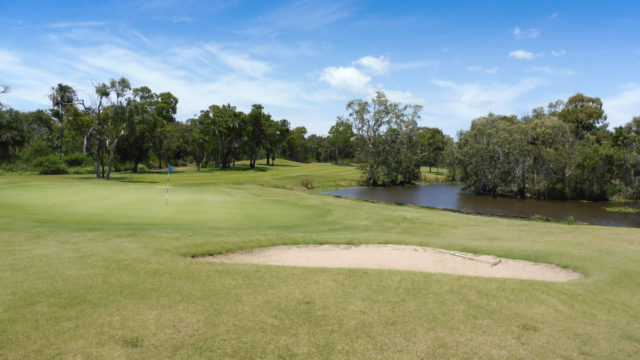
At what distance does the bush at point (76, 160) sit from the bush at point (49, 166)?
10.7 feet

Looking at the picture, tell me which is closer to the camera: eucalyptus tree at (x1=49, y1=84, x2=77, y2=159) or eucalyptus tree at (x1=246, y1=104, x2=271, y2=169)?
eucalyptus tree at (x1=49, y1=84, x2=77, y2=159)

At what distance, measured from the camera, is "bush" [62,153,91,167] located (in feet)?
188

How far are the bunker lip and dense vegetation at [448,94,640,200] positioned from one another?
113ft

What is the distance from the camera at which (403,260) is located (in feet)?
34.5

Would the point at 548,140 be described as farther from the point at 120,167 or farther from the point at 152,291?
the point at 120,167

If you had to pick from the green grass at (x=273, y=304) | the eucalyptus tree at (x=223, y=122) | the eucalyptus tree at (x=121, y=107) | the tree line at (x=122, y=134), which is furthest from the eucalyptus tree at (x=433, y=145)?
the green grass at (x=273, y=304)

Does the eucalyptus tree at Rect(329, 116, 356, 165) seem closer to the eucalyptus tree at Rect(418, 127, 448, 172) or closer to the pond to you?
the eucalyptus tree at Rect(418, 127, 448, 172)

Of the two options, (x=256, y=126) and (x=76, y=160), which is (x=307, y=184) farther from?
(x=76, y=160)

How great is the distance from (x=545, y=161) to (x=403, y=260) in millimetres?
40708

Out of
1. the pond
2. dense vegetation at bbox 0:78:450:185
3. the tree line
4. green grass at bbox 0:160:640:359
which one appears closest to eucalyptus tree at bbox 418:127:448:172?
dense vegetation at bbox 0:78:450:185

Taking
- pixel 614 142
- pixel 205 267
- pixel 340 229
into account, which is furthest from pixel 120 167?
pixel 614 142

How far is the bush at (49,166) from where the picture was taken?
52.1m

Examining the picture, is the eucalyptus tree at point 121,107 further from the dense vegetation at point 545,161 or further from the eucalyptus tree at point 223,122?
the dense vegetation at point 545,161

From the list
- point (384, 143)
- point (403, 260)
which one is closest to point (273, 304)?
point (403, 260)
